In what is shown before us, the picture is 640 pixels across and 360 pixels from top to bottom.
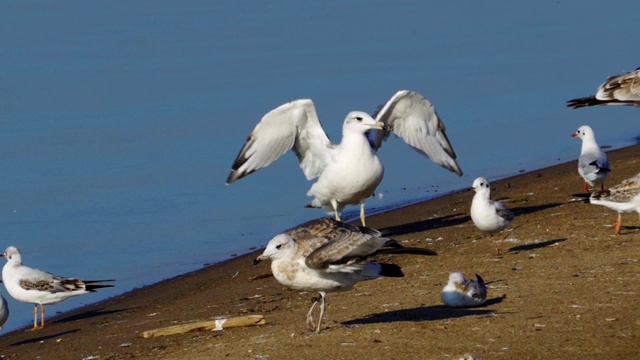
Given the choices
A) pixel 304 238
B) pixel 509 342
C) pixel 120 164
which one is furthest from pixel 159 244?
pixel 509 342

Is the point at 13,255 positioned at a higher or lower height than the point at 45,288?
higher

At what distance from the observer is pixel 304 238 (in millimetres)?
9812

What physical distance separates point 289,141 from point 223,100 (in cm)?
829

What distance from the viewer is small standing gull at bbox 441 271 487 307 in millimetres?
10141

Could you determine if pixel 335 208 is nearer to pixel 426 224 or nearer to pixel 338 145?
pixel 338 145

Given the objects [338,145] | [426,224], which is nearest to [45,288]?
[338,145]

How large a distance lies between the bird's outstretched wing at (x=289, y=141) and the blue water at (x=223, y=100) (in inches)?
47.4

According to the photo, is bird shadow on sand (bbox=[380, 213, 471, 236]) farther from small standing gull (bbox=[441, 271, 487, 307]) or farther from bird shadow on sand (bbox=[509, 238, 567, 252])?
small standing gull (bbox=[441, 271, 487, 307])

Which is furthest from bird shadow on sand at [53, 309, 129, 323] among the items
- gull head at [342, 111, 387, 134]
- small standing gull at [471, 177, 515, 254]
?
small standing gull at [471, 177, 515, 254]

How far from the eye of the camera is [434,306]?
10.6 meters

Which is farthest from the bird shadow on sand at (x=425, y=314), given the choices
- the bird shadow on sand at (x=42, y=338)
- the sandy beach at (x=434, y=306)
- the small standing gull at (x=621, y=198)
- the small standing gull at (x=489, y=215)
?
the bird shadow on sand at (x=42, y=338)

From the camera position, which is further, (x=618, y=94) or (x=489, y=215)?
(x=618, y=94)

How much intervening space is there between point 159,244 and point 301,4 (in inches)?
751

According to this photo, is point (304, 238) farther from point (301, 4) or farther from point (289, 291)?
point (301, 4)
